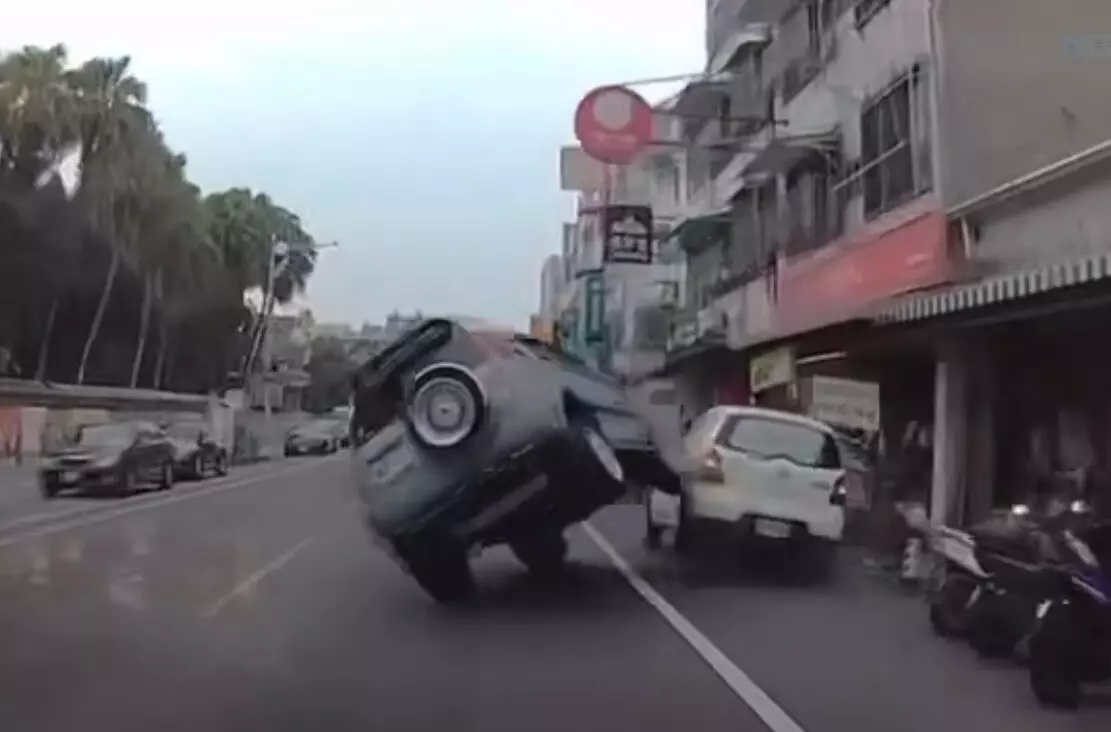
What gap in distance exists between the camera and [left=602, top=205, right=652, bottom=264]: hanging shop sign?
43.8 meters

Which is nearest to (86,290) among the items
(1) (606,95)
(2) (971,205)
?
(1) (606,95)

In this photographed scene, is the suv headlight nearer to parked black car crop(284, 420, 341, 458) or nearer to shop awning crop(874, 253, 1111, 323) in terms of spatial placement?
shop awning crop(874, 253, 1111, 323)

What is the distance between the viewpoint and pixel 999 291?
16078 millimetres

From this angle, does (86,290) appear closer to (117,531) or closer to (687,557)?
(117,531)

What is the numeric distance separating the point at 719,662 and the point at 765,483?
582cm

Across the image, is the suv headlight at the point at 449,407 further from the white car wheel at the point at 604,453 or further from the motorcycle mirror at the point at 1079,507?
the motorcycle mirror at the point at 1079,507

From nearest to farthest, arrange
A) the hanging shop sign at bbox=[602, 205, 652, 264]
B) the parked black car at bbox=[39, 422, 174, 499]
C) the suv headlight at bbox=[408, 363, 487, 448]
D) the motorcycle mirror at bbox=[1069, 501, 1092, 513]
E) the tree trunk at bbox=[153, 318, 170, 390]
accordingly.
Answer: the motorcycle mirror at bbox=[1069, 501, 1092, 513] → the suv headlight at bbox=[408, 363, 487, 448] → the parked black car at bbox=[39, 422, 174, 499] → the hanging shop sign at bbox=[602, 205, 652, 264] → the tree trunk at bbox=[153, 318, 170, 390]

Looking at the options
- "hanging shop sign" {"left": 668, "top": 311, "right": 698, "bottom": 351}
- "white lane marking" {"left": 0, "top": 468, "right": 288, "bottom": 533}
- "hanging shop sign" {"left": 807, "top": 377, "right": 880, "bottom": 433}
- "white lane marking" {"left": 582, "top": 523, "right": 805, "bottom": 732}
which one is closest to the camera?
"white lane marking" {"left": 582, "top": 523, "right": 805, "bottom": 732}

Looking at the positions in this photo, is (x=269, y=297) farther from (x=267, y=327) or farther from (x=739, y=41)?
(x=739, y=41)

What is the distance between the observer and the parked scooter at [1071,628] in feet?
32.9

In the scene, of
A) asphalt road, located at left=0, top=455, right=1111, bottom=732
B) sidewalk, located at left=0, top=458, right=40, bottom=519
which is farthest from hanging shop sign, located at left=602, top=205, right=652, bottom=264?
asphalt road, located at left=0, top=455, right=1111, bottom=732

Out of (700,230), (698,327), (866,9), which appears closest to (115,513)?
(866,9)

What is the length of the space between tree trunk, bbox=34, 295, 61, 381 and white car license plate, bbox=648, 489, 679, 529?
137 ft

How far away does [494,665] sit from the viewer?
1130 centimetres
